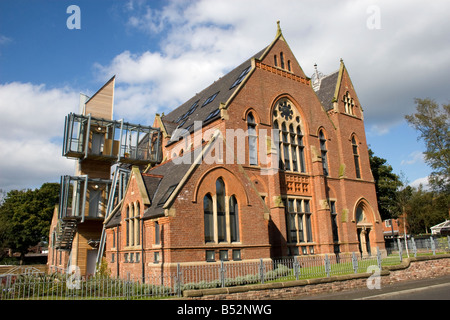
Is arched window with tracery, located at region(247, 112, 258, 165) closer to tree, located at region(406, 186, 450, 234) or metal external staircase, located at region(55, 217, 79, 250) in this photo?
metal external staircase, located at region(55, 217, 79, 250)

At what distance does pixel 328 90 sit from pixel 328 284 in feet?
69.6

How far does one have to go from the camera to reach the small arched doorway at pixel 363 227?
28.7m

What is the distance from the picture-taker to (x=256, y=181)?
22.9 meters

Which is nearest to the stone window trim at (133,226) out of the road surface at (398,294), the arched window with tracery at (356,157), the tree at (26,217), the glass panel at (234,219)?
the glass panel at (234,219)

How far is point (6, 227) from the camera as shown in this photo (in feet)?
170

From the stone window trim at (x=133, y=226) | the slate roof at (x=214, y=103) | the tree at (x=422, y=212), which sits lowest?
the stone window trim at (x=133, y=226)

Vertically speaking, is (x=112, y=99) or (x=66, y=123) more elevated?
(x=112, y=99)

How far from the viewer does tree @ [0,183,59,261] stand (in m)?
54.9

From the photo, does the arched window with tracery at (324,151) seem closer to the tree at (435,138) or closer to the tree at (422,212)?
the tree at (435,138)

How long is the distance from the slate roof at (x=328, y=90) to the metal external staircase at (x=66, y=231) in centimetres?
2355

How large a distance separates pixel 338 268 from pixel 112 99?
1017 inches

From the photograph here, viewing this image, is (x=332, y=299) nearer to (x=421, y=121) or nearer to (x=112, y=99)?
(x=112, y=99)

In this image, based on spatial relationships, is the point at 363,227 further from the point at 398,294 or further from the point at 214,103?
the point at 214,103
